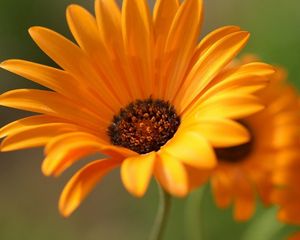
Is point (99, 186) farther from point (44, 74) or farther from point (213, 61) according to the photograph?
point (213, 61)

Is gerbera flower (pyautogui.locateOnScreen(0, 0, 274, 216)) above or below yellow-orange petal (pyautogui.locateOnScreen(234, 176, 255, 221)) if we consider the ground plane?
above

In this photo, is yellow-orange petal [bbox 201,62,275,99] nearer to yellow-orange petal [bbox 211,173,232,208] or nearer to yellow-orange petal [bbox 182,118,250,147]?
yellow-orange petal [bbox 182,118,250,147]

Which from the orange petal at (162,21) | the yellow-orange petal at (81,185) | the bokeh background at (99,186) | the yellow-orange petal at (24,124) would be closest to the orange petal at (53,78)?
the yellow-orange petal at (24,124)

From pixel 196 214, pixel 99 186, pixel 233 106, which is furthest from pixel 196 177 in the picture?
pixel 99 186

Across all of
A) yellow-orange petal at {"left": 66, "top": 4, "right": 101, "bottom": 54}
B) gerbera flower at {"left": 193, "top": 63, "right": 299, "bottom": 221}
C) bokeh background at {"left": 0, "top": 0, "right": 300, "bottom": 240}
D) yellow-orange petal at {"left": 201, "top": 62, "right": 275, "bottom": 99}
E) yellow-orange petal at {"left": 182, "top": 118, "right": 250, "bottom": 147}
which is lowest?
bokeh background at {"left": 0, "top": 0, "right": 300, "bottom": 240}

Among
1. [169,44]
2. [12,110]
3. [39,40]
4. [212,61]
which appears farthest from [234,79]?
[12,110]

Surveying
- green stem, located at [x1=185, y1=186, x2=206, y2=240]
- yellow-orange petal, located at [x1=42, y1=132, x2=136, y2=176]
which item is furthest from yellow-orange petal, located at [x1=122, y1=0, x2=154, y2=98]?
green stem, located at [x1=185, y1=186, x2=206, y2=240]

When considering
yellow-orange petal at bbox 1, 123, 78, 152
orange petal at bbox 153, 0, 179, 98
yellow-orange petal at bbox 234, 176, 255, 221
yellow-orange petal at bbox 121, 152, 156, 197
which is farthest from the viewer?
yellow-orange petal at bbox 234, 176, 255, 221
